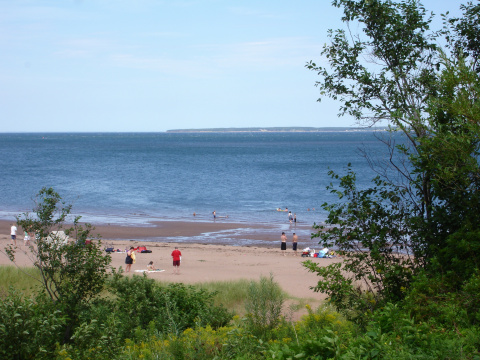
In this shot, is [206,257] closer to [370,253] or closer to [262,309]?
[262,309]

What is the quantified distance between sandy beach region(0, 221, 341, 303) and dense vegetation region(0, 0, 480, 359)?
7.34 m

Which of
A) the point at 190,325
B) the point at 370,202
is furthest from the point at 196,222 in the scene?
the point at 370,202

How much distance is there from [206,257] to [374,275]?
59.5 feet

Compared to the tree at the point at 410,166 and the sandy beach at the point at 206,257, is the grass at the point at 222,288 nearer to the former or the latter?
the sandy beach at the point at 206,257

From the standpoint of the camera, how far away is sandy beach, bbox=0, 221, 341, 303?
19484mm

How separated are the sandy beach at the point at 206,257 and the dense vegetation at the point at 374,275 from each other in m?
7.34

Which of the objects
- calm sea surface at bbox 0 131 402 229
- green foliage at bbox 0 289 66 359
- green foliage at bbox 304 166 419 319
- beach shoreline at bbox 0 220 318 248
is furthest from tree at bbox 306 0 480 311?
calm sea surface at bbox 0 131 402 229

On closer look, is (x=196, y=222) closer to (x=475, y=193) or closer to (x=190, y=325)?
(x=190, y=325)

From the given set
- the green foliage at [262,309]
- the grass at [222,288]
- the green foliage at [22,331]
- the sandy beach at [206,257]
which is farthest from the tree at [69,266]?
the sandy beach at [206,257]

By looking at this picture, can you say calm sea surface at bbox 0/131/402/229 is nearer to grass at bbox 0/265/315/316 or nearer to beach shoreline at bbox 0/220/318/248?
beach shoreline at bbox 0/220/318/248

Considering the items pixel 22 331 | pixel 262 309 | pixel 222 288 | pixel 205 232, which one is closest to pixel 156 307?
pixel 262 309

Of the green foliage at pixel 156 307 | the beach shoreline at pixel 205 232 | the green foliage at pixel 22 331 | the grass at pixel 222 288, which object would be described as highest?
the green foliage at pixel 22 331

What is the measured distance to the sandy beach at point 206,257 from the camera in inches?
767

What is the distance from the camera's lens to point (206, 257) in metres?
25.4
